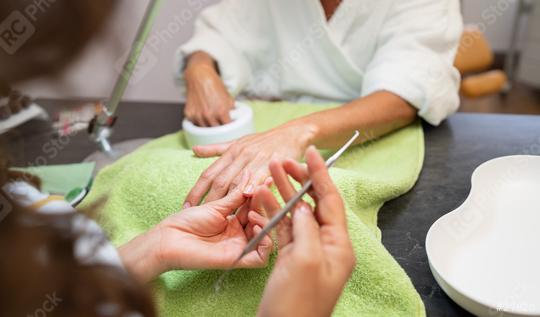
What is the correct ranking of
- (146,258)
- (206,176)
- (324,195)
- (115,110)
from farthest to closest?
(115,110) < (206,176) < (146,258) < (324,195)

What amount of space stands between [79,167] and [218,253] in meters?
0.58

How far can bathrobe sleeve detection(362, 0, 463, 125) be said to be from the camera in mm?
892

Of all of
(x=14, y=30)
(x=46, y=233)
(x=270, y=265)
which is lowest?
(x=270, y=265)

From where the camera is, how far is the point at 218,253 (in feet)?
1.85

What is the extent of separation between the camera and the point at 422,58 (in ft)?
2.95

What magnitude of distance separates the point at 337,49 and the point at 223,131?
0.38m

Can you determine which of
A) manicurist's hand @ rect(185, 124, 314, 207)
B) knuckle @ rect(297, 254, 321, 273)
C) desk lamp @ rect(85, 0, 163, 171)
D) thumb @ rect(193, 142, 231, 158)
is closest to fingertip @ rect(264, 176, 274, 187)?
manicurist's hand @ rect(185, 124, 314, 207)

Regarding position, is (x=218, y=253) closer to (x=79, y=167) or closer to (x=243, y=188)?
(x=243, y=188)

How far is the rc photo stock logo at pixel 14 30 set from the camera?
33 cm

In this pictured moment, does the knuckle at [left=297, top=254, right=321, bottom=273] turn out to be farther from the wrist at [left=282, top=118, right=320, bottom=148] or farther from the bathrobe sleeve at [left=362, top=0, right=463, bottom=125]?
the bathrobe sleeve at [left=362, top=0, right=463, bottom=125]

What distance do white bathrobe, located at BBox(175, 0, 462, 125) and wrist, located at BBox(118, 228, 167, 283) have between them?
0.60m

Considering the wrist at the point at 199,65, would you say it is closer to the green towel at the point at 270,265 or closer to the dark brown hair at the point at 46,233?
the green towel at the point at 270,265

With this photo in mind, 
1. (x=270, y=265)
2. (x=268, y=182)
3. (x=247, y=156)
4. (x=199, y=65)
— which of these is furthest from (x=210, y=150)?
(x=199, y=65)

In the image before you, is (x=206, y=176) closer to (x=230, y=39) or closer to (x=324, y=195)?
(x=324, y=195)
